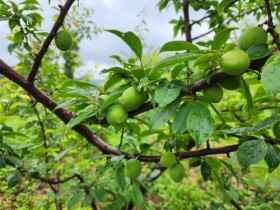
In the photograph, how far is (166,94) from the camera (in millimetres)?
584

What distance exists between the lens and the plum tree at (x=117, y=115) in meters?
0.65

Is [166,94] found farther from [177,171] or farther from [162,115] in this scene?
[177,171]

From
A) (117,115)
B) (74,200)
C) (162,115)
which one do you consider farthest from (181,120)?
(74,200)

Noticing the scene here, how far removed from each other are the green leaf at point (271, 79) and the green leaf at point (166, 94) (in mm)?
203

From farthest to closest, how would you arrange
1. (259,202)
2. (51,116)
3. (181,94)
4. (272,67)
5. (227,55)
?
(51,116) → (259,202) → (181,94) → (227,55) → (272,67)

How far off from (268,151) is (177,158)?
339 mm

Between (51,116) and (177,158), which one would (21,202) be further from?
(177,158)

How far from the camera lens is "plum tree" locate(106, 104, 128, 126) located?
0.65m

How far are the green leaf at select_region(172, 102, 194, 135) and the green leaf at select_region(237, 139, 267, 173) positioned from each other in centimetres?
15

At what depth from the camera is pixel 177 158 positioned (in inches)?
38.4

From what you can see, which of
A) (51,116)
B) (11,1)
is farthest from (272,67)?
(51,116)

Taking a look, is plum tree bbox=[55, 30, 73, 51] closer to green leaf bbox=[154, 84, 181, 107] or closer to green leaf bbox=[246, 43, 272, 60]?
green leaf bbox=[154, 84, 181, 107]

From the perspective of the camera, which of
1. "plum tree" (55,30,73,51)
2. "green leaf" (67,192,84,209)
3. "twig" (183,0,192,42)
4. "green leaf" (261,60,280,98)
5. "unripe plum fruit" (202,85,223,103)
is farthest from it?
"twig" (183,0,192,42)

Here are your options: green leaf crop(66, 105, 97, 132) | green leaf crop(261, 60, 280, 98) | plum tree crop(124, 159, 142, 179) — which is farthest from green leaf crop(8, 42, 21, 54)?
green leaf crop(261, 60, 280, 98)
